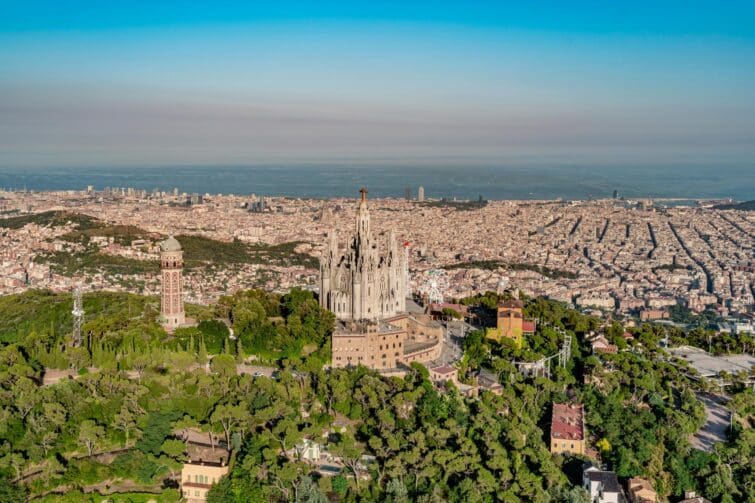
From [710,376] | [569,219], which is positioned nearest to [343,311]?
[710,376]

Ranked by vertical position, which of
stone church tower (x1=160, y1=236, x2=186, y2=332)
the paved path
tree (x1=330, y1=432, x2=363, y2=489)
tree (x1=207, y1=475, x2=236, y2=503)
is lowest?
A: the paved path

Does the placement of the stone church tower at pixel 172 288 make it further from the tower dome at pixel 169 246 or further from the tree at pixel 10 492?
the tree at pixel 10 492

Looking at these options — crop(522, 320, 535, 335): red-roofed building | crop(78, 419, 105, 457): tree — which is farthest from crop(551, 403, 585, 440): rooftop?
crop(78, 419, 105, 457): tree

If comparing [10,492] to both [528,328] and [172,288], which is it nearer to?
[172,288]

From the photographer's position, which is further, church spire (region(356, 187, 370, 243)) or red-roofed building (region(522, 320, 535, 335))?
red-roofed building (region(522, 320, 535, 335))

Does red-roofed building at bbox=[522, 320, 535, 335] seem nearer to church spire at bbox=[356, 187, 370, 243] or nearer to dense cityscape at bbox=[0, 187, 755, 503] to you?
dense cityscape at bbox=[0, 187, 755, 503]

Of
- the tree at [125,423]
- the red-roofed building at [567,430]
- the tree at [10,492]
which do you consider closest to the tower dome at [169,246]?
the tree at [125,423]

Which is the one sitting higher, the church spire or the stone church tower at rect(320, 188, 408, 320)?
the church spire
